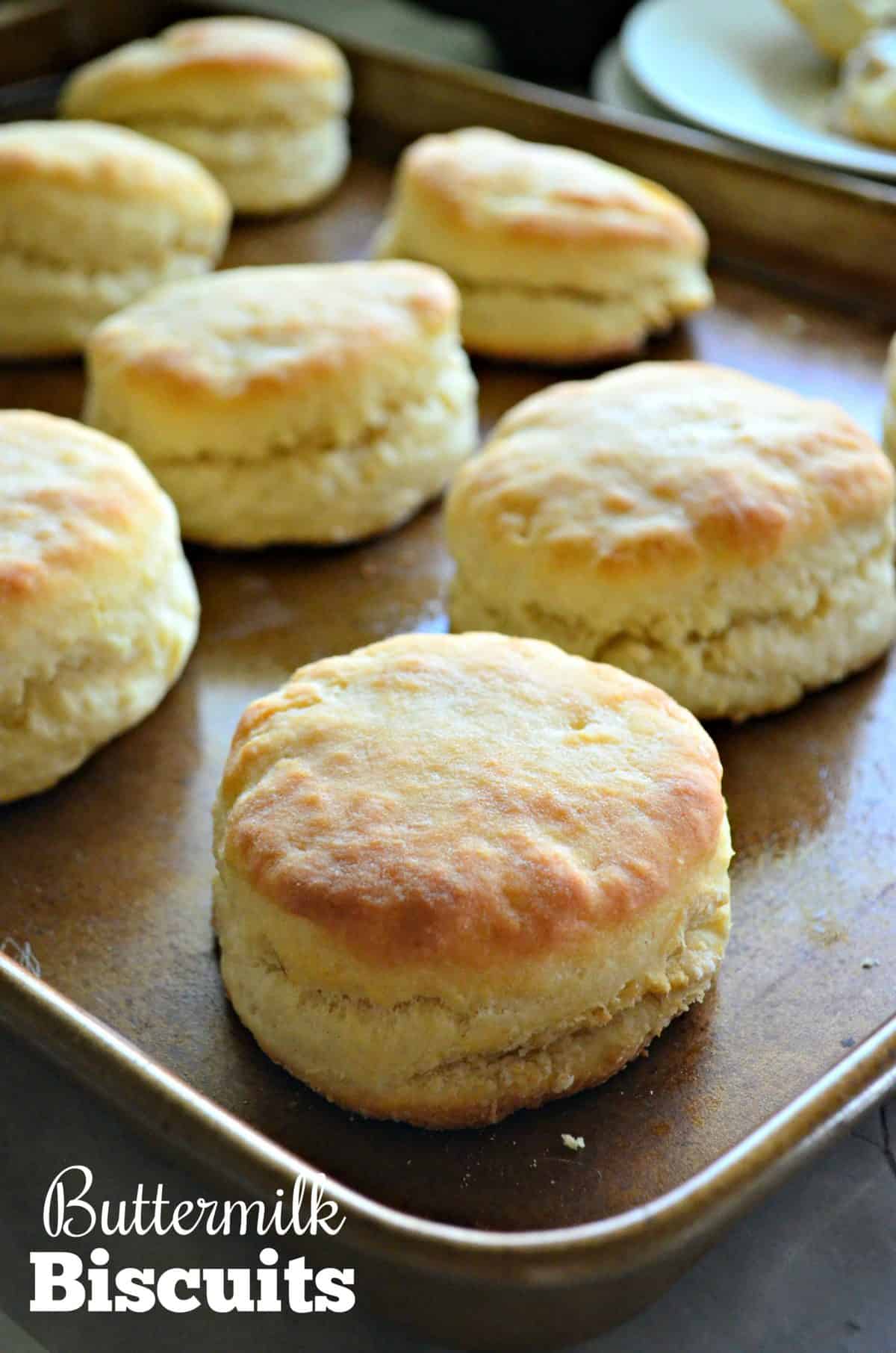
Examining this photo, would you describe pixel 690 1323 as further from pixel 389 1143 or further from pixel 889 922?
pixel 889 922

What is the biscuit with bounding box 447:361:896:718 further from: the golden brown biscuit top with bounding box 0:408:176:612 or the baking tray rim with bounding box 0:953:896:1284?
the baking tray rim with bounding box 0:953:896:1284

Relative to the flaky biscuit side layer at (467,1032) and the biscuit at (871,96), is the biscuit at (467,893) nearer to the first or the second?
the flaky biscuit side layer at (467,1032)

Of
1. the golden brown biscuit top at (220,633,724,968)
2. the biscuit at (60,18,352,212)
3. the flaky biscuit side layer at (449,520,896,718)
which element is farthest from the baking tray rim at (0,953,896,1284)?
the biscuit at (60,18,352,212)

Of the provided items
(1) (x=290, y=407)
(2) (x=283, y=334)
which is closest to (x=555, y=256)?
(2) (x=283, y=334)

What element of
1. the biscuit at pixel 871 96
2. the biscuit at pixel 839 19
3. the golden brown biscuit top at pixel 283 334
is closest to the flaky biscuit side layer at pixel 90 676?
the golden brown biscuit top at pixel 283 334

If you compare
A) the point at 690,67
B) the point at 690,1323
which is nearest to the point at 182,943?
the point at 690,1323

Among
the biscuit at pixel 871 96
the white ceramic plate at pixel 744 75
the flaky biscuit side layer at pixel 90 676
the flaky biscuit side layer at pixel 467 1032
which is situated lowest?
the flaky biscuit side layer at pixel 90 676
